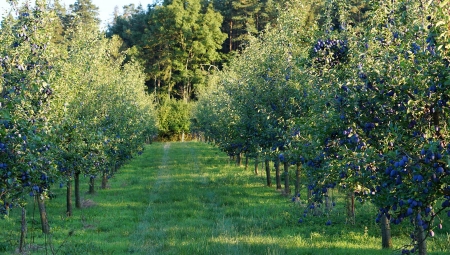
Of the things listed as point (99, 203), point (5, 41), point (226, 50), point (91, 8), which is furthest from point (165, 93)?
point (5, 41)

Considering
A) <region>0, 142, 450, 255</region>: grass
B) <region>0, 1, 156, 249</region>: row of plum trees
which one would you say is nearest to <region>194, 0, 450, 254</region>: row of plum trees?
<region>0, 142, 450, 255</region>: grass

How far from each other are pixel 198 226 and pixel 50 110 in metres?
6.04

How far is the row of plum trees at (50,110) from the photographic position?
27.2ft

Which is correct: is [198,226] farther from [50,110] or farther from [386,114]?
[386,114]

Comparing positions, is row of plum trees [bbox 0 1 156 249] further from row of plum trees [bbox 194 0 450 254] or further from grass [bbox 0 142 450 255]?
row of plum trees [bbox 194 0 450 254]

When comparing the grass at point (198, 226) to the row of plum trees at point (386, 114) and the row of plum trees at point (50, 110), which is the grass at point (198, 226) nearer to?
the row of plum trees at point (50, 110)

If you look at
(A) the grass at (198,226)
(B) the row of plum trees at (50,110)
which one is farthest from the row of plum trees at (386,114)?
(B) the row of plum trees at (50,110)

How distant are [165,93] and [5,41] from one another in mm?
70385

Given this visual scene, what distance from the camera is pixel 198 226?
1591 centimetres

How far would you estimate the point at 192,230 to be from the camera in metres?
15.1

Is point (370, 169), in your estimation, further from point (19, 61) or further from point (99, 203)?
point (99, 203)

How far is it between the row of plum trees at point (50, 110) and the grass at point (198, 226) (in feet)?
4.68

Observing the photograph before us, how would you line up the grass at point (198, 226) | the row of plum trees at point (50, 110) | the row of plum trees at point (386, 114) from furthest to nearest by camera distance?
the grass at point (198, 226)
the row of plum trees at point (50, 110)
the row of plum trees at point (386, 114)

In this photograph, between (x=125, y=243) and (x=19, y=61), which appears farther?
(x=125, y=243)
